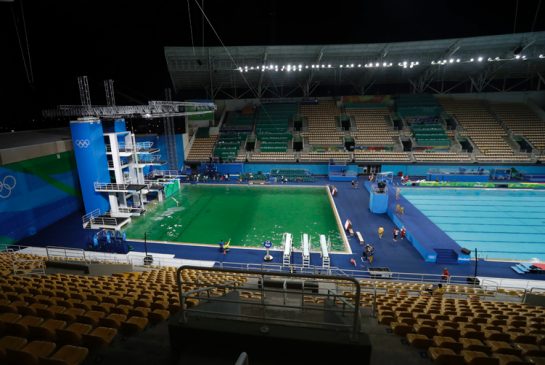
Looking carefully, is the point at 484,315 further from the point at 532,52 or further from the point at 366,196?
the point at 532,52

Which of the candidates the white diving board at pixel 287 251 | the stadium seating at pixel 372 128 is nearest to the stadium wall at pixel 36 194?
the white diving board at pixel 287 251

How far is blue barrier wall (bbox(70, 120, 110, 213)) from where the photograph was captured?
17.2 m

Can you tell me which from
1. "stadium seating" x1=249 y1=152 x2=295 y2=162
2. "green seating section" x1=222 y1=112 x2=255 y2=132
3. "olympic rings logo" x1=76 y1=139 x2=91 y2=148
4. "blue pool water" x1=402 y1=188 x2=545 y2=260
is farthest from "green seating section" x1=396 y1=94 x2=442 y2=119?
"olympic rings logo" x1=76 y1=139 x2=91 y2=148

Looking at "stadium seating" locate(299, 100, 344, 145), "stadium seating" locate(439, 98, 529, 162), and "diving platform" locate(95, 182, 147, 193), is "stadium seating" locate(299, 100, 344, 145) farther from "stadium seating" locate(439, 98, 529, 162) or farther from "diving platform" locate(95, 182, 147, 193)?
"diving platform" locate(95, 182, 147, 193)

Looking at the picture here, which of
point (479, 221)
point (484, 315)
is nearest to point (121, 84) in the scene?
point (484, 315)

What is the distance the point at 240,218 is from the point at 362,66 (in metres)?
20.3

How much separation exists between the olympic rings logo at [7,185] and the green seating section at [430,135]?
34.2m

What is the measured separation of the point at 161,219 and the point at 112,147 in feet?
18.3

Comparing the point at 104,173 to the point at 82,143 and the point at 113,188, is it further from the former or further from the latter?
the point at 82,143

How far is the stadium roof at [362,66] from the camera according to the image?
27.1 metres

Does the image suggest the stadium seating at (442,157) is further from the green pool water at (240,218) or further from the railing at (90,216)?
the railing at (90,216)

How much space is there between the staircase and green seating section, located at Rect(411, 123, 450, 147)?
20705 mm

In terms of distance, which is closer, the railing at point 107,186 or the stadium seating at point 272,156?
the railing at point 107,186

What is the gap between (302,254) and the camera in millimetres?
14219
